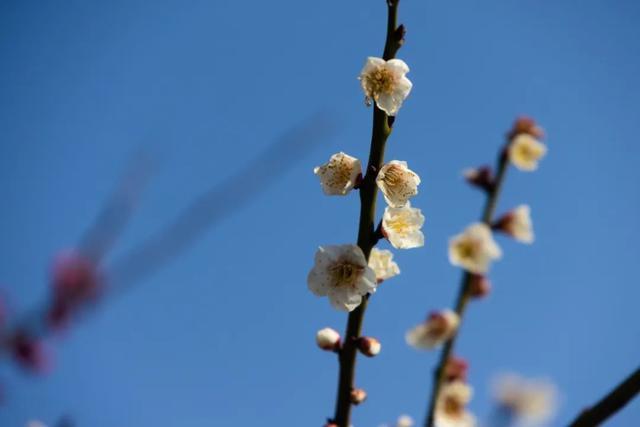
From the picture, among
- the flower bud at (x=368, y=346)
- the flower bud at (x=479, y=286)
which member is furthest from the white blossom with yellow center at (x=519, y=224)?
the flower bud at (x=368, y=346)

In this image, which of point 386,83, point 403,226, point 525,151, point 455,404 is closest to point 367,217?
point 403,226

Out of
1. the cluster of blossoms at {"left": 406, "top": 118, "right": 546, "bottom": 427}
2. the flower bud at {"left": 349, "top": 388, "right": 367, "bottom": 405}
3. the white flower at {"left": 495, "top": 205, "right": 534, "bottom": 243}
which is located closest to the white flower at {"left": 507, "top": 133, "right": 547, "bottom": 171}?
the cluster of blossoms at {"left": 406, "top": 118, "right": 546, "bottom": 427}

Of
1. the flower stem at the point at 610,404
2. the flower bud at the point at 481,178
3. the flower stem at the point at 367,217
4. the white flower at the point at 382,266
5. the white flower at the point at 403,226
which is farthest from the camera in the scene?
the flower bud at the point at 481,178

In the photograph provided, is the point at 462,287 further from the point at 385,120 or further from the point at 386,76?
the point at 386,76

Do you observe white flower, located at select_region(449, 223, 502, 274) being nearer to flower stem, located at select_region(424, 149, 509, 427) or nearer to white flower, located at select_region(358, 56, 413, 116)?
flower stem, located at select_region(424, 149, 509, 427)

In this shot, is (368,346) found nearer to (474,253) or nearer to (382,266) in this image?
(382,266)

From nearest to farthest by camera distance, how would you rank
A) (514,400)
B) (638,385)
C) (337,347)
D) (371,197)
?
(638,385) < (514,400) < (371,197) < (337,347)

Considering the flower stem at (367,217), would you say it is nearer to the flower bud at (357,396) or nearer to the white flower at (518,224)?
the flower bud at (357,396)

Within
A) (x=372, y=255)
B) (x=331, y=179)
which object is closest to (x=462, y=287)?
(x=372, y=255)
